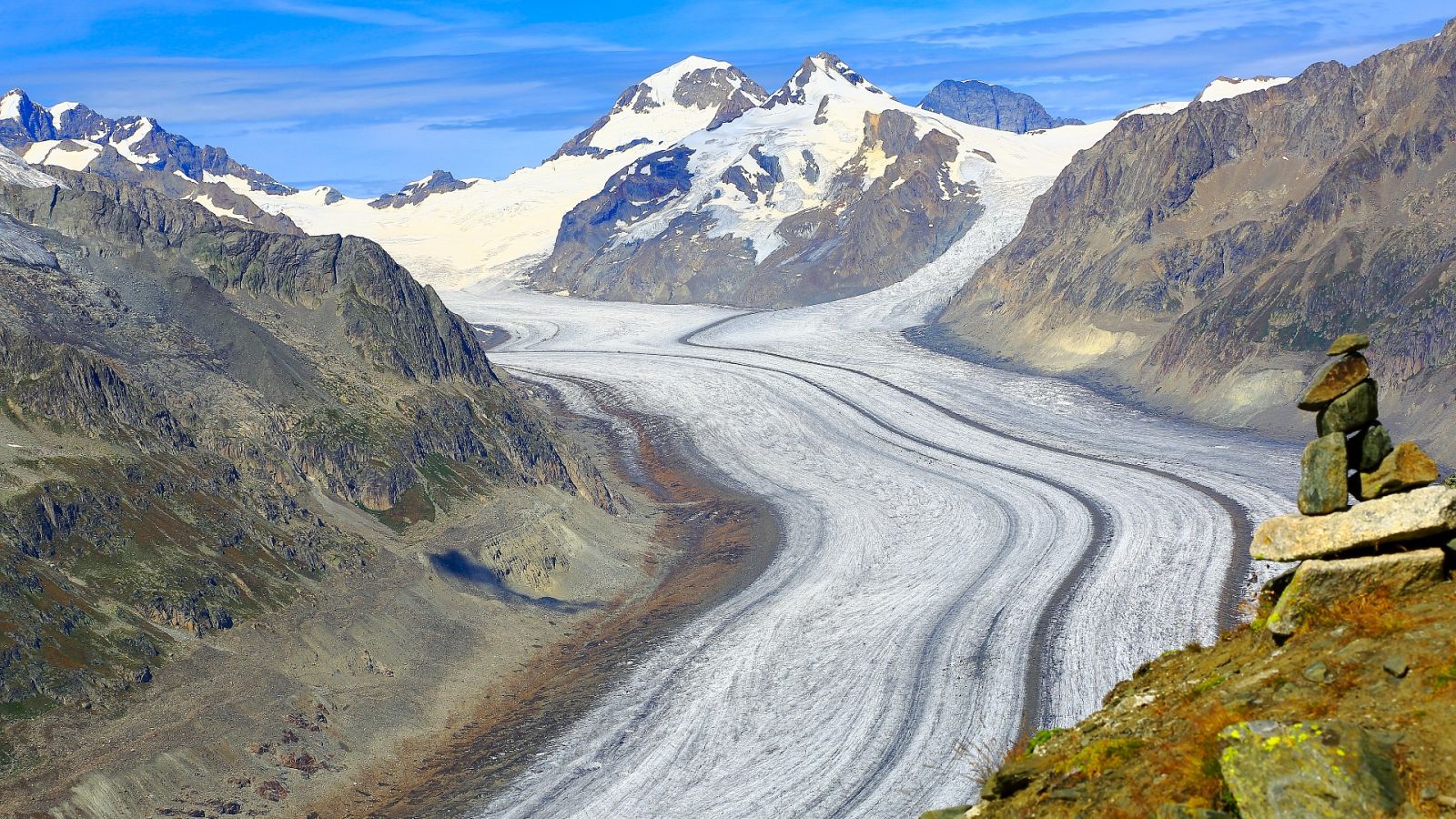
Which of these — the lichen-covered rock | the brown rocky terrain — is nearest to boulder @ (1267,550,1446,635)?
the lichen-covered rock

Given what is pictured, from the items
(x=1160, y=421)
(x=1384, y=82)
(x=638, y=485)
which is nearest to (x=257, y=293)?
(x=638, y=485)

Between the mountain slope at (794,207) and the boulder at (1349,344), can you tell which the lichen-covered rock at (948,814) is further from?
→ the mountain slope at (794,207)

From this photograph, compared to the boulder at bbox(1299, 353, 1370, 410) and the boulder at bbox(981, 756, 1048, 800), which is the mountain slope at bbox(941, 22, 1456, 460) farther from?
the boulder at bbox(981, 756, 1048, 800)

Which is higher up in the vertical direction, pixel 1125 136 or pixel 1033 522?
pixel 1125 136

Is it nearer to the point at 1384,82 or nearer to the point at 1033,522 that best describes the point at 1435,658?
the point at 1033,522

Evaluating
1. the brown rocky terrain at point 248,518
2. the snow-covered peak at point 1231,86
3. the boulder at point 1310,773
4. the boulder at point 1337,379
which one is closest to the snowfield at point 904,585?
the brown rocky terrain at point 248,518
